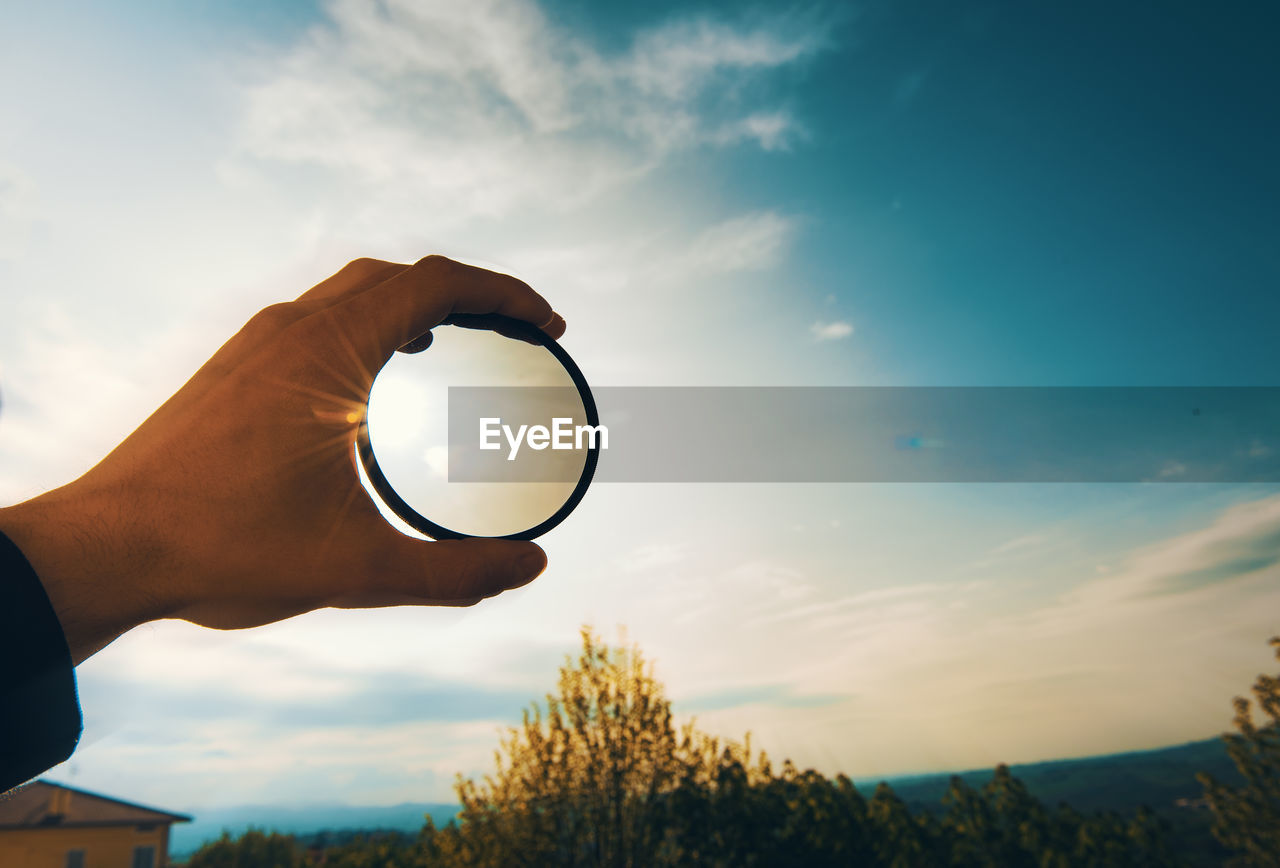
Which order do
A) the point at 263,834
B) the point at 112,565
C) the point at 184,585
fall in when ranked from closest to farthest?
the point at 112,565 → the point at 184,585 → the point at 263,834

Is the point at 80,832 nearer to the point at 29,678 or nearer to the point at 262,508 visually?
the point at 262,508

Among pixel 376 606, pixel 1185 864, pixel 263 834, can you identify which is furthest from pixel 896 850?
pixel 263 834

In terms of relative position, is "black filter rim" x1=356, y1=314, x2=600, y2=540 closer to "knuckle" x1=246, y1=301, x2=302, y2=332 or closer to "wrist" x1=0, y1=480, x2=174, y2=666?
"knuckle" x1=246, y1=301, x2=302, y2=332

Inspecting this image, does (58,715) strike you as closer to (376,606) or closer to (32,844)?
(376,606)

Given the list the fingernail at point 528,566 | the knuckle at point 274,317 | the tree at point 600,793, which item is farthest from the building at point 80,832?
the fingernail at point 528,566

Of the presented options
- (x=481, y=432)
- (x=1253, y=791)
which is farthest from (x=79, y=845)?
(x=1253, y=791)

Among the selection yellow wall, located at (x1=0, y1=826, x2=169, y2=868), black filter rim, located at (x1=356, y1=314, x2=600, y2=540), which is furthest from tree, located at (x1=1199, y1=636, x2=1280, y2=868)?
yellow wall, located at (x1=0, y1=826, x2=169, y2=868)
